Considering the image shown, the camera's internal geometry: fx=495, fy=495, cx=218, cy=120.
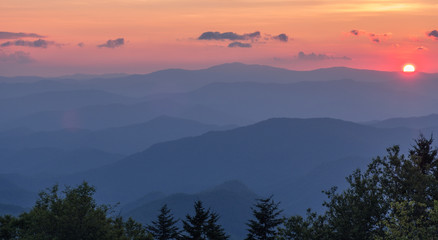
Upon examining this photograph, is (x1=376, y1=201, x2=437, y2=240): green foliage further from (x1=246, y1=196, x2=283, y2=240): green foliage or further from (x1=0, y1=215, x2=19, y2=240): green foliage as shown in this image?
(x1=0, y1=215, x2=19, y2=240): green foliage

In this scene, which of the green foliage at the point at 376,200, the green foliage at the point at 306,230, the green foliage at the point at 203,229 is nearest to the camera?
the green foliage at the point at 376,200

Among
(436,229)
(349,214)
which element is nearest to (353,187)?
(349,214)

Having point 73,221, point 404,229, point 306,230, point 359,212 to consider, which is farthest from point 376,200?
point 73,221

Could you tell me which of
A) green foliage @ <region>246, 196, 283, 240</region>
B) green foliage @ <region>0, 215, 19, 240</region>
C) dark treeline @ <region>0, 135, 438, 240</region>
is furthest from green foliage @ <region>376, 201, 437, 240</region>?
green foliage @ <region>0, 215, 19, 240</region>

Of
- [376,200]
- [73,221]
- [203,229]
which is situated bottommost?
[73,221]

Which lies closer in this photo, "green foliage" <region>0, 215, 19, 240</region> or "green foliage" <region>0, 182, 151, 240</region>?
"green foliage" <region>0, 182, 151, 240</region>

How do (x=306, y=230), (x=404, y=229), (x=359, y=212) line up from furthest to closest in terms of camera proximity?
(x=306, y=230), (x=359, y=212), (x=404, y=229)

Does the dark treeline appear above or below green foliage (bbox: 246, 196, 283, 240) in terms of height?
below

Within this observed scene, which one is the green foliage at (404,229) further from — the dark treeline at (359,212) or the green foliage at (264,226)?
the green foliage at (264,226)

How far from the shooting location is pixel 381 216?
3112cm

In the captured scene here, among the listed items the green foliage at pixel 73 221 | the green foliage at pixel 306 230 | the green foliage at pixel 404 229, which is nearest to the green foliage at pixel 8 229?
the green foliage at pixel 73 221

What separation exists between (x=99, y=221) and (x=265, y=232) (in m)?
16.6

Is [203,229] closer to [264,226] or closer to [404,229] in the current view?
[264,226]

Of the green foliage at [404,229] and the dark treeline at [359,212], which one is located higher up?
the dark treeline at [359,212]
